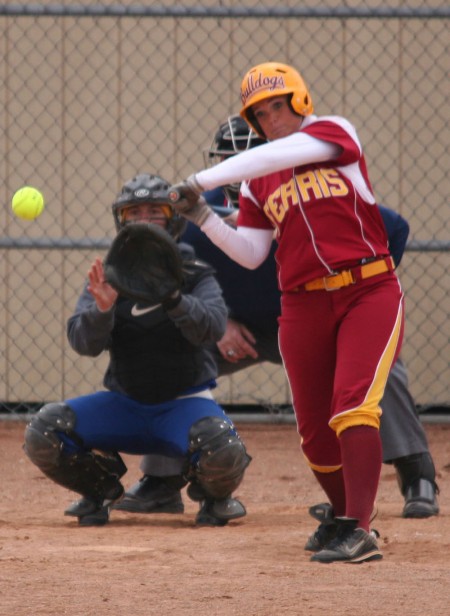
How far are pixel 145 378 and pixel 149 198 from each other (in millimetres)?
716

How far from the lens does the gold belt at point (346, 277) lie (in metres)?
4.01

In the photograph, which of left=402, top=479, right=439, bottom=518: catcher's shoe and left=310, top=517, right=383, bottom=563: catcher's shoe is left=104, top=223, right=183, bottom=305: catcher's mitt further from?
left=402, top=479, right=439, bottom=518: catcher's shoe

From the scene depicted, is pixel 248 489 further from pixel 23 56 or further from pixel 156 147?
pixel 23 56

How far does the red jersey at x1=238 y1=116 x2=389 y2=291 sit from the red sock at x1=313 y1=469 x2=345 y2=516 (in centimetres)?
67

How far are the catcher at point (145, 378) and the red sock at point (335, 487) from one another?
1.67 feet

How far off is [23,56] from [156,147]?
1058 millimetres

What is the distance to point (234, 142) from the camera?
5.70 meters

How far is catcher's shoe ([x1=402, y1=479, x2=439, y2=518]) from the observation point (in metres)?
4.99

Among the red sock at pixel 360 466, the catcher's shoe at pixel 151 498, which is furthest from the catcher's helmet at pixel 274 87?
the catcher's shoe at pixel 151 498

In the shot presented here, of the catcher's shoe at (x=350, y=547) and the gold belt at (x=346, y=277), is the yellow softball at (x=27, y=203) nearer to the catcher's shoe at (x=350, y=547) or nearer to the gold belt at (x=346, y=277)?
the gold belt at (x=346, y=277)

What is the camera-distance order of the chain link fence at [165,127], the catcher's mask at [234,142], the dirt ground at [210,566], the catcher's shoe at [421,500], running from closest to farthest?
1. the dirt ground at [210,566]
2. the catcher's shoe at [421,500]
3. the catcher's mask at [234,142]
4. the chain link fence at [165,127]

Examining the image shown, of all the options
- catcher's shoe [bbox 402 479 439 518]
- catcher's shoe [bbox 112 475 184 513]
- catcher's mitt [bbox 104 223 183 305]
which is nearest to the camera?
catcher's mitt [bbox 104 223 183 305]

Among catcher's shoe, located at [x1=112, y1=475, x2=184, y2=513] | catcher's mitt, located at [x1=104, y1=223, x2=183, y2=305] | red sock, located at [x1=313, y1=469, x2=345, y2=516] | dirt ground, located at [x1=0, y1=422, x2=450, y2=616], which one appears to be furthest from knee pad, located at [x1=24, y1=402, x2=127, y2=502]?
red sock, located at [x1=313, y1=469, x2=345, y2=516]

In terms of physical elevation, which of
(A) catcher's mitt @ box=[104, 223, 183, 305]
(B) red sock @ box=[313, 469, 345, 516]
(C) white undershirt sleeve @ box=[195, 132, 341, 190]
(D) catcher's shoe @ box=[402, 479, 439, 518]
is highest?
(C) white undershirt sleeve @ box=[195, 132, 341, 190]
